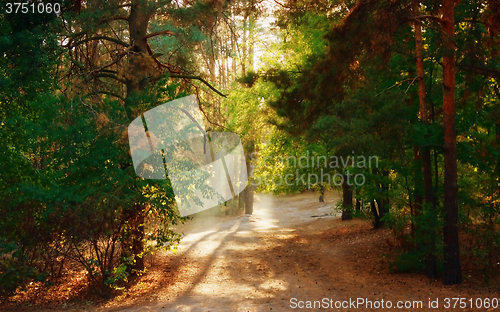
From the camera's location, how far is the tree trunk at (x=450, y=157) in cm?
923

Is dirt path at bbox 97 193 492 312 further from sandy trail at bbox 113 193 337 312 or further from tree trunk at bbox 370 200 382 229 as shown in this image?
tree trunk at bbox 370 200 382 229

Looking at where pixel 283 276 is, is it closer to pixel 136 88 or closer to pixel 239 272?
pixel 239 272

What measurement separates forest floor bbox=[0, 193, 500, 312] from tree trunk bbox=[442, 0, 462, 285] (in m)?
0.67

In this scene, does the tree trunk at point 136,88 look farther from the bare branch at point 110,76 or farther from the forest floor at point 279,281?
the forest floor at point 279,281

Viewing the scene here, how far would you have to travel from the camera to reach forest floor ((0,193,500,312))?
8.77 metres

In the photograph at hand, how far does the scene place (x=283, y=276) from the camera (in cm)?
1146

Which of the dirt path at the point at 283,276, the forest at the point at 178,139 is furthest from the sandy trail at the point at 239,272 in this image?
the forest at the point at 178,139

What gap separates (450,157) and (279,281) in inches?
203

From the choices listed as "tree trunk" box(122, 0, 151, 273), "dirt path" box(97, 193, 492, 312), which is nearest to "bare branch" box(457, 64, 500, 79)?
Result: "dirt path" box(97, 193, 492, 312)

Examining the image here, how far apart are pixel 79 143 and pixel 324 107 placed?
7.08m

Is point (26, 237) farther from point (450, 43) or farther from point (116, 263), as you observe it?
point (450, 43)

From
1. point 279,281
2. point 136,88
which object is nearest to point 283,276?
Answer: point 279,281

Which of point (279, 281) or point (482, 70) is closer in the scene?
point (482, 70)

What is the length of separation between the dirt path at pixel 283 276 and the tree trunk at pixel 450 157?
2.17 feet
